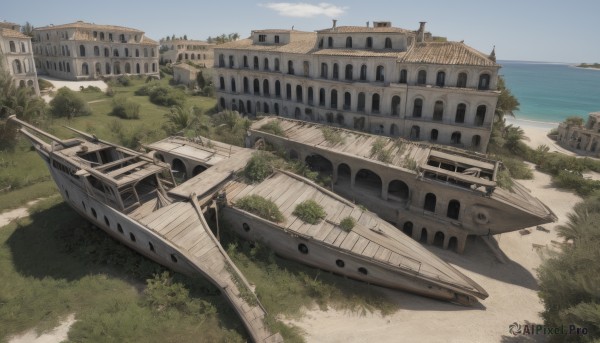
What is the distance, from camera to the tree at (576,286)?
1132cm

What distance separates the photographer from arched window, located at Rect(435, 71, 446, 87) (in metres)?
31.7

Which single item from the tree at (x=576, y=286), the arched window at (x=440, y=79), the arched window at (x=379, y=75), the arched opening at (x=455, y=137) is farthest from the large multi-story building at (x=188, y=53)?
the tree at (x=576, y=286)

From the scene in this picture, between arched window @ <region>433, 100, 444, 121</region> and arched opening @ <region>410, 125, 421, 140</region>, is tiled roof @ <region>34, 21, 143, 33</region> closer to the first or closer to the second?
arched opening @ <region>410, 125, 421, 140</region>

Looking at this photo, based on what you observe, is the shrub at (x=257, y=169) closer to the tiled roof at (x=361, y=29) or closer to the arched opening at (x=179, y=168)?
the arched opening at (x=179, y=168)

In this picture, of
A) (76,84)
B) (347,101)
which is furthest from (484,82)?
(76,84)

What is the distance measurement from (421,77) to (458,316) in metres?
23.0

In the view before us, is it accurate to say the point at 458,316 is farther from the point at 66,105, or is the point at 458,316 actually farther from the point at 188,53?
the point at 188,53

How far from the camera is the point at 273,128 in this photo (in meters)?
28.9

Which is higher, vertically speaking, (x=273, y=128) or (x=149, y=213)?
(x=273, y=128)

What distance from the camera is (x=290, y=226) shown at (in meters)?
19.3

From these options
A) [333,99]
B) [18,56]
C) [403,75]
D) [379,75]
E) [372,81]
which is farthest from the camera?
[18,56]

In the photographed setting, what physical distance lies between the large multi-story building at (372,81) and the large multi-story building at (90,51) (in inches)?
1410

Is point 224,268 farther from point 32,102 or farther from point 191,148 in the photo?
point 32,102

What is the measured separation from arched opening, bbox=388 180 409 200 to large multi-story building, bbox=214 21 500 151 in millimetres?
10549
